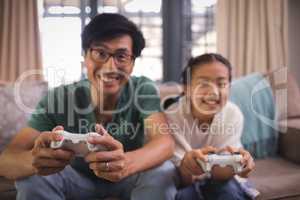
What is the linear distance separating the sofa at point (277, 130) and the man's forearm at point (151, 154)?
0.32 m

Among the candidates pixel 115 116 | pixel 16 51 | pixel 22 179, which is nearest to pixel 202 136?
pixel 115 116

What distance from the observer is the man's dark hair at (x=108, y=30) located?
1145 millimetres

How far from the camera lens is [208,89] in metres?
1.26

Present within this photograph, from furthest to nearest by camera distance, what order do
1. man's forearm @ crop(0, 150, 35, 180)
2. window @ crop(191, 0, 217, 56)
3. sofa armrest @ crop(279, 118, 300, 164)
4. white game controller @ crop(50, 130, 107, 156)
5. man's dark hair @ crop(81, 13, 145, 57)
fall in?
window @ crop(191, 0, 217, 56), sofa armrest @ crop(279, 118, 300, 164), man's dark hair @ crop(81, 13, 145, 57), man's forearm @ crop(0, 150, 35, 180), white game controller @ crop(50, 130, 107, 156)

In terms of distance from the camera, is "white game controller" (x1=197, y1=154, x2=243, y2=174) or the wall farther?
the wall

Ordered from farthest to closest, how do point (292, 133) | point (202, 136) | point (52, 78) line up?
point (52, 78) < point (292, 133) < point (202, 136)

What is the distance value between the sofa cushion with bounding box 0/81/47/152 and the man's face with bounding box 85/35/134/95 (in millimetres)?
330

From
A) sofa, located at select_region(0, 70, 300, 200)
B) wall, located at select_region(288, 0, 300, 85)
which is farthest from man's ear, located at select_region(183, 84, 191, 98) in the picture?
wall, located at select_region(288, 0, 300, 85)

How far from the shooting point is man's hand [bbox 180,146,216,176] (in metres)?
1.05

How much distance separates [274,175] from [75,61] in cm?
143

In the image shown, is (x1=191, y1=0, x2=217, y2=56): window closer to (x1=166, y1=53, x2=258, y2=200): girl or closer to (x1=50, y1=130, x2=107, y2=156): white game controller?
(x1=166, y1=53, x2=258, y2=200): girl

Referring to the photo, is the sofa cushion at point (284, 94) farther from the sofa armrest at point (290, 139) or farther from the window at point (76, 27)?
the window at point (76, 27)

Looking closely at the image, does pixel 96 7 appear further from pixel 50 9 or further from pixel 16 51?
pixel 16 51

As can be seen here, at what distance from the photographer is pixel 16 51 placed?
8.22 ft
